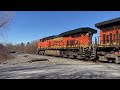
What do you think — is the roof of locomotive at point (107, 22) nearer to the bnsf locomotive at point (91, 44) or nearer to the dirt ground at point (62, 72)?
the bnsf locomotive at point (91, 44)

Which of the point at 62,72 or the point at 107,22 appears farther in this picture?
the point at 107,22

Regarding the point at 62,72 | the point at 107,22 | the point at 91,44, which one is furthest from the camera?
the point at 91,44

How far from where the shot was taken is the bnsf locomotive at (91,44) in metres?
19.6

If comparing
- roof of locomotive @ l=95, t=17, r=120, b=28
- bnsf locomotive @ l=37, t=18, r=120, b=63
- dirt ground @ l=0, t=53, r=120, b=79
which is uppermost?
roof of locomotive @ l=95, t=17, r=120, b=28

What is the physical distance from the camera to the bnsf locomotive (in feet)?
64.2

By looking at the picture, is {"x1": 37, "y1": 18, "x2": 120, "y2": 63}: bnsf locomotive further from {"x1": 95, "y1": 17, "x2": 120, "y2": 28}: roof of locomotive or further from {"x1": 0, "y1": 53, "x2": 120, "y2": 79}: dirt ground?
{"x1": 0, "y1": 53, "x2": 120, "y2": 79}: dirt ground

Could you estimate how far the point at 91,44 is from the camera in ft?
76.9

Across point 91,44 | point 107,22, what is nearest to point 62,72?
point 107,22

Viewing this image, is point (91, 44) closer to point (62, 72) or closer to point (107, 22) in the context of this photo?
point (107, 22)

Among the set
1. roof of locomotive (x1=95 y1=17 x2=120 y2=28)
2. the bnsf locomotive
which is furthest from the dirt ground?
roof of locomotive (x1=95 y1=17 x2=120 y2=28)
